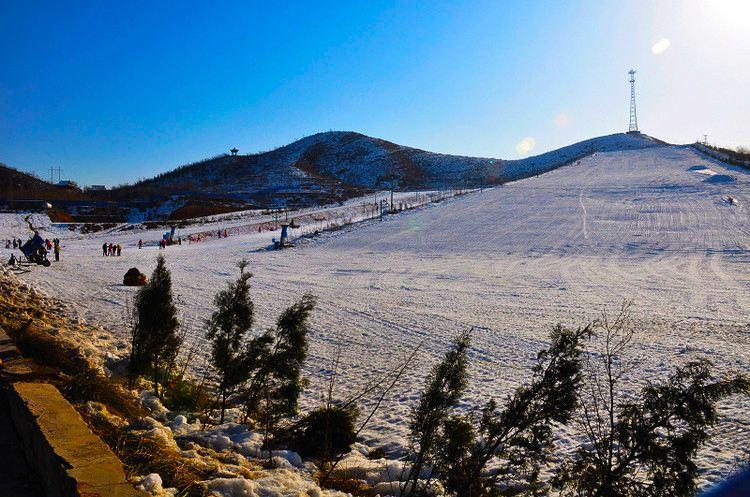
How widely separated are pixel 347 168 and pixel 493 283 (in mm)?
102758

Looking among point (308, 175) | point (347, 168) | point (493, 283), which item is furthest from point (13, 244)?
point (347, 168)

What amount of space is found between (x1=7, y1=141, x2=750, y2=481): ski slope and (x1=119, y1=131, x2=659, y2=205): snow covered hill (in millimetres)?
44027

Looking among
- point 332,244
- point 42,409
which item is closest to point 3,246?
point 332,244

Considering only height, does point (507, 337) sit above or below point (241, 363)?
below

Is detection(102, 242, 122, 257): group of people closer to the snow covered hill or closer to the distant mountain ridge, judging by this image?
the distant mountain ridge

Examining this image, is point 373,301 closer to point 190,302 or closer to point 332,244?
point 190,302

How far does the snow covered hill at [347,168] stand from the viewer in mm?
91250

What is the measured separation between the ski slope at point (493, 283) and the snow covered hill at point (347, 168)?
1733 inches

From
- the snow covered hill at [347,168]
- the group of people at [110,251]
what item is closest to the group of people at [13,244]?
the group of people at [110,251]

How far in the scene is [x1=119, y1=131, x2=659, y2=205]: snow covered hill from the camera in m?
91.2

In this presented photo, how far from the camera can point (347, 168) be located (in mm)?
120562

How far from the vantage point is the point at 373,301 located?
664 inches

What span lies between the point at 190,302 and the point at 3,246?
2878 centimetres

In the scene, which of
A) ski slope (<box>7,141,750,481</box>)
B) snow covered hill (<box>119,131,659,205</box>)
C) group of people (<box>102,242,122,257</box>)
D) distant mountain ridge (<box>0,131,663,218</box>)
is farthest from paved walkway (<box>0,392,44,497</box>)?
snow covered hill (<box>119,131,659,205</box>)
